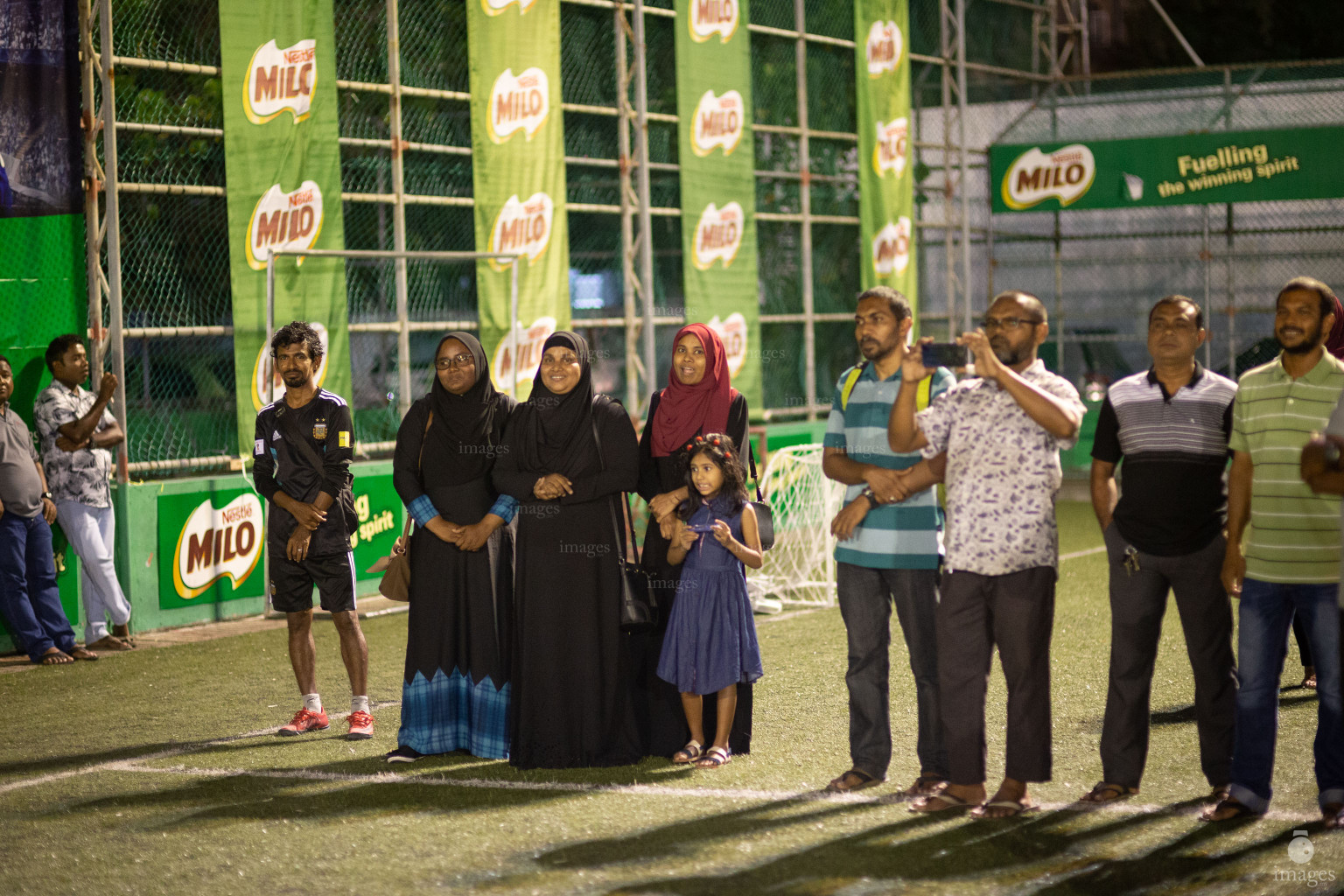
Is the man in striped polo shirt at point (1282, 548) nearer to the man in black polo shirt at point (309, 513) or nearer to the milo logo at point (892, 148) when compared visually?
the man in black polo shirt at point (309, 513)

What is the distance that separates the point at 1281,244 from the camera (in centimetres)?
1988

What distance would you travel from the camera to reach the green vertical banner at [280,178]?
434 inches

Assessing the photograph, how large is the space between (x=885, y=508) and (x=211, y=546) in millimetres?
6530

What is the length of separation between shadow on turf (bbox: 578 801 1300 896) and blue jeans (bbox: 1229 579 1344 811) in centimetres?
15

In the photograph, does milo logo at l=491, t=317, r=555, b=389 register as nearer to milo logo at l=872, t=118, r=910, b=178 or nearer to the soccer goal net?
the soccer goal net

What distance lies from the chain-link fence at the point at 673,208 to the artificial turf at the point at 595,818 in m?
4.19

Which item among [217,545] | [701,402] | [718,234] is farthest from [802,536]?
[701,402]

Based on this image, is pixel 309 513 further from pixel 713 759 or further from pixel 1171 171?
pixel 1171 171

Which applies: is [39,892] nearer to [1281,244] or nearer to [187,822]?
[187,822]

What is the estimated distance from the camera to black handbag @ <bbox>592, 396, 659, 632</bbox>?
20.9 feet

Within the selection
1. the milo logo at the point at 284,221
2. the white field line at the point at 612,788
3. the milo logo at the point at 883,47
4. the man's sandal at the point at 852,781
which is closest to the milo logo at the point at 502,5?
the milo logo at the point at 284,221

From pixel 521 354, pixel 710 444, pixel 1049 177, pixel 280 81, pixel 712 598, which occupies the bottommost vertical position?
pixel 712 598

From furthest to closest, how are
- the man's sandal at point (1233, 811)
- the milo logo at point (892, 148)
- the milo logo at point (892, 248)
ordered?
the milo logo at point (892, 248) → the milo logo at point (892, 148) → the man's sandal at point (1233, 811)

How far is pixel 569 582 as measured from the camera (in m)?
6.40
